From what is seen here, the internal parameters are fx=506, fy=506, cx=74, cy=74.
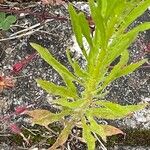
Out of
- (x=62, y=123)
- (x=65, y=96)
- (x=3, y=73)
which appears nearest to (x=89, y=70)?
(x=65, y=96)

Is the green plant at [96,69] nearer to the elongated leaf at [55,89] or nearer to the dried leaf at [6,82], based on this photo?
the elongated leaf at [55,89]

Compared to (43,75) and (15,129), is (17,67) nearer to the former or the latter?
(43,75)

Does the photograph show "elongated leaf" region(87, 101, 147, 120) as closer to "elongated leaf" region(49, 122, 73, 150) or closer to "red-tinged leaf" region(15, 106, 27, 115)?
"elongated leaf" region(49, 122, 73, 150)

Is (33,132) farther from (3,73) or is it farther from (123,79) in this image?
(123,79)

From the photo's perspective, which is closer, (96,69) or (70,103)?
(96,69)

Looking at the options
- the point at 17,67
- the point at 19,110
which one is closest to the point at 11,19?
the point at 17,67

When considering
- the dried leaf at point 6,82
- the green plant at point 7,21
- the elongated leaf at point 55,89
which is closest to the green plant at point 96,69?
the elongated leaf at point 55,89

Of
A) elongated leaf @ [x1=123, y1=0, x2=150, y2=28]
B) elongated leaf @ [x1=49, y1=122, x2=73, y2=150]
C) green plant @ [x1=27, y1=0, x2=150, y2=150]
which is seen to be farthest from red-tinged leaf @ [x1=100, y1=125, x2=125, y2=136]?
elongated leaf @ [x1=123, y1=0, x2=150, y2=28]

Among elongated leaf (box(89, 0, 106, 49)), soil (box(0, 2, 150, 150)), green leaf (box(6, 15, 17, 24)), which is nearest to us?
elongated leaf (box(89, 0, 106, 49))
